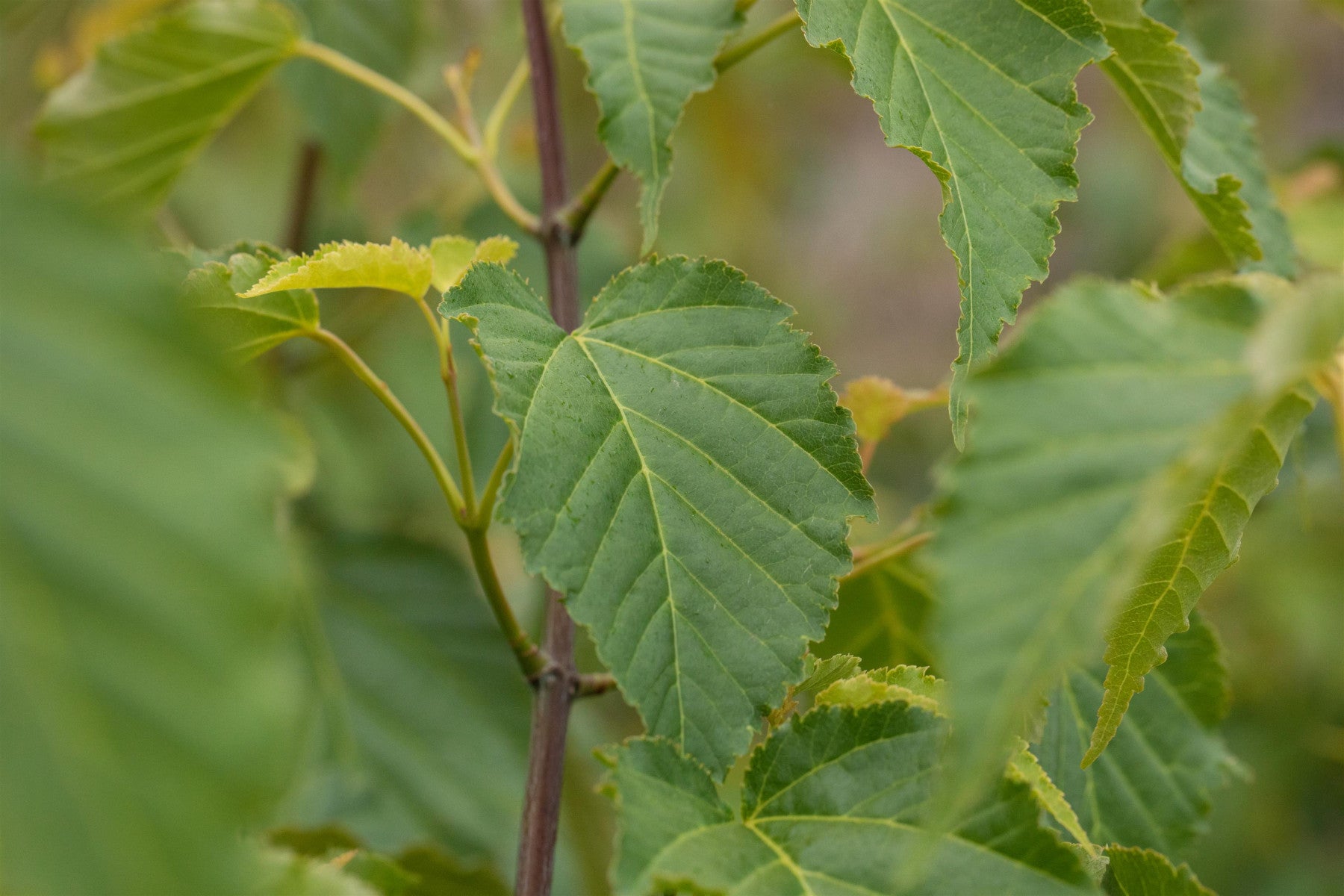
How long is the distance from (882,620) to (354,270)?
0.98ft

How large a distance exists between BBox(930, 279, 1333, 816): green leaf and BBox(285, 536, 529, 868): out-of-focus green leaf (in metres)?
0.59

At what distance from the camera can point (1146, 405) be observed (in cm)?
26

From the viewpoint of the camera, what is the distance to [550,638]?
46cm

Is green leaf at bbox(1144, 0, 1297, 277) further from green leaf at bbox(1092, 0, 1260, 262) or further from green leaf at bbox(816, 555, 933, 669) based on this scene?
green leaf at bbox(816, 555, 933, 669)

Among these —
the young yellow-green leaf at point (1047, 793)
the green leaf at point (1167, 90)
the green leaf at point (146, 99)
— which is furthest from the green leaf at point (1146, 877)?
the green leaf at point (146, 99)

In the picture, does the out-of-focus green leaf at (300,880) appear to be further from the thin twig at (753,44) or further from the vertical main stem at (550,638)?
the thin twig at (753,44)

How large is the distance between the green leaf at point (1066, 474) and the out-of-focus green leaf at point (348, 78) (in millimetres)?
662

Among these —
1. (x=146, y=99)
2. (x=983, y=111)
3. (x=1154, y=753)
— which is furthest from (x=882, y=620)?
(x=146, y=99)

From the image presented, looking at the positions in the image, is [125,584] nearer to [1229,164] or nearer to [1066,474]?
[1066,474]

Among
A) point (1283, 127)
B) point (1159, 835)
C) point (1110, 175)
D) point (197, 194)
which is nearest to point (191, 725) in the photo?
point (1159, 835)

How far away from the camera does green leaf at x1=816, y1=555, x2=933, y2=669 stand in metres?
0.55

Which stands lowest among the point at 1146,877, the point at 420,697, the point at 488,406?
the point at 420,697

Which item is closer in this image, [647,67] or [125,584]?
[125,584]

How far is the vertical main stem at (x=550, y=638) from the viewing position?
419 mm
